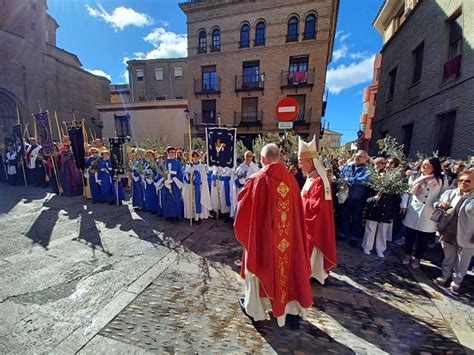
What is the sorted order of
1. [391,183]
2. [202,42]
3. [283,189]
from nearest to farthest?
[283,189] → [391,183] → [202,42]

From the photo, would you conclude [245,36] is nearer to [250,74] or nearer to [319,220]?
[250,74]

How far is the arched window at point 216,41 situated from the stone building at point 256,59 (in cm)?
8

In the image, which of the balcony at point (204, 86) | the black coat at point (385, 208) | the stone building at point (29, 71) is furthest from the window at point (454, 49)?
the stone building at point (29, 71)

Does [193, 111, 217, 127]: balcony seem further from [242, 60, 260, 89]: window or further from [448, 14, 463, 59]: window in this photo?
[448, 14, 463, 59]: window

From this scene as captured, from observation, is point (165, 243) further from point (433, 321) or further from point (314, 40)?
point (314, 40)

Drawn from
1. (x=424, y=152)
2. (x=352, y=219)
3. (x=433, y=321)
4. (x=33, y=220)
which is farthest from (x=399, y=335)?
(x=424, y=152)

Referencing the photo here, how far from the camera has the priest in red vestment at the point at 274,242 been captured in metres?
2.39

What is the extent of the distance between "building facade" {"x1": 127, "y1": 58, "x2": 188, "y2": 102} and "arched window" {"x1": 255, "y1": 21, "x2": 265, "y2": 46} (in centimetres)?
1082

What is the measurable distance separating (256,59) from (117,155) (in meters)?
16.3

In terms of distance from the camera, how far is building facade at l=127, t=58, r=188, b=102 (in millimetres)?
26844

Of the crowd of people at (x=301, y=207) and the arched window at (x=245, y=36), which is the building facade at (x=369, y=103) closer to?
the arched window at (x=245, y=36)

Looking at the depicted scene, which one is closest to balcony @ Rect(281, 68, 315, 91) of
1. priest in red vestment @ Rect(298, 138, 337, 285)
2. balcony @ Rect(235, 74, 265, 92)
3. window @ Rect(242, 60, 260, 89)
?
balcony @ Rect(235, 74, 265, 92)

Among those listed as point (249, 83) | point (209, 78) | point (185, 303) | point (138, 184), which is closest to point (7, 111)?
point (209, 78)

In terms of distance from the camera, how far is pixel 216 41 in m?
20.4
